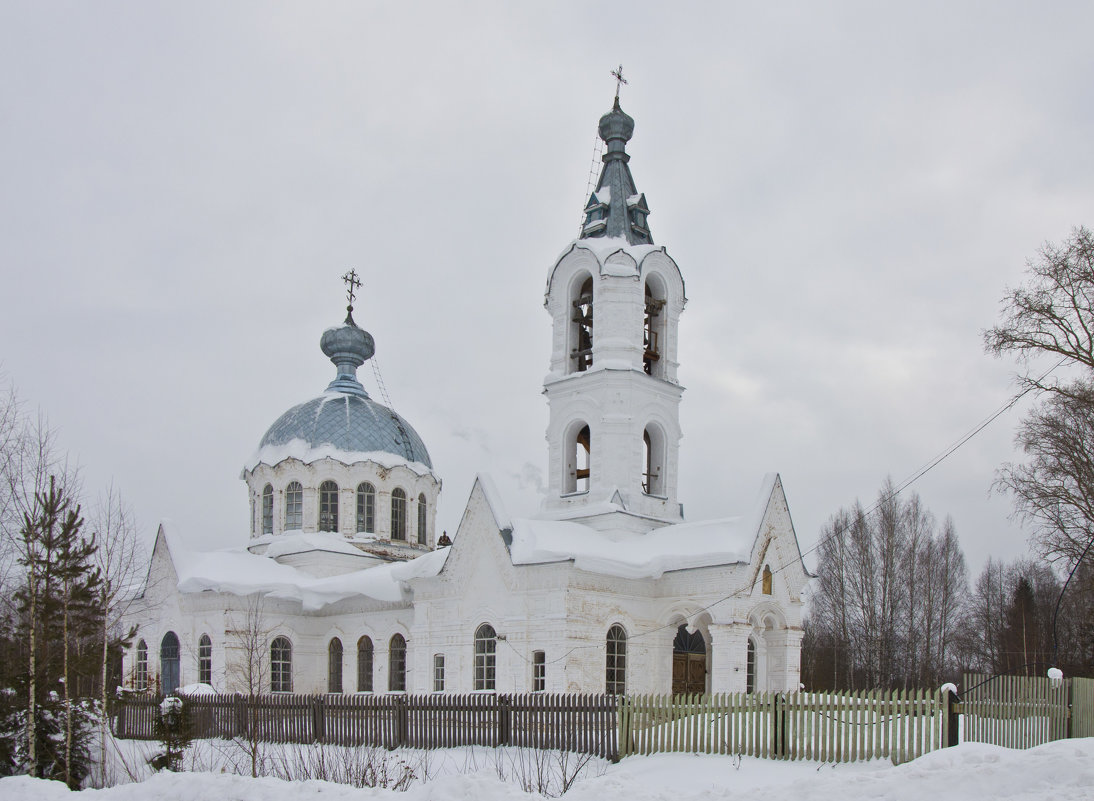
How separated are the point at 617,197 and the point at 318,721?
578 inches

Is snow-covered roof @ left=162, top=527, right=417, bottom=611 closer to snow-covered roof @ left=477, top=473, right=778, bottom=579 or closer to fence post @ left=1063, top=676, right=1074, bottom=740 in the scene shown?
snow-covered roof @ left=477, top=473, right=778, bottom=579

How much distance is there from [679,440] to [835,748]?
43.7 ft

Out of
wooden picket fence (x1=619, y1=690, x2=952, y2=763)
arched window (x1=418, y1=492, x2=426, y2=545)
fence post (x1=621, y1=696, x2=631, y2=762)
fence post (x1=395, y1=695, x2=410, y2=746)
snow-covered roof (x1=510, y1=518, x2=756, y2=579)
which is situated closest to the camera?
wooden picket fence (x1=619, y1=690, x2=952, y2=763)

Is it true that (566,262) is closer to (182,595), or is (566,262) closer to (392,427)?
(392,427)

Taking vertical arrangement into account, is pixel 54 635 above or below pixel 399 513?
below

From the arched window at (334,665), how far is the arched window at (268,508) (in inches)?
175

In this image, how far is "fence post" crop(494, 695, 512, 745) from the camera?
15.0m

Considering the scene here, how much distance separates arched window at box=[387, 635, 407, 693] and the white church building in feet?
0.23

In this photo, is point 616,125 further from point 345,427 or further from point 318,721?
point 318,721

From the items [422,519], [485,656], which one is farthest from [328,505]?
[485,656]

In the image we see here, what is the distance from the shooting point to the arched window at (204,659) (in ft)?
87.4

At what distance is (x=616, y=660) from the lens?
71.2 feet

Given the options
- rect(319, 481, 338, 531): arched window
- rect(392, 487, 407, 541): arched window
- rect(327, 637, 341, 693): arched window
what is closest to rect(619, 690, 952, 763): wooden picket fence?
rect(327, 637, 341, 693): arched window

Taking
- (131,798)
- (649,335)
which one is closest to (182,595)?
(649,335)
